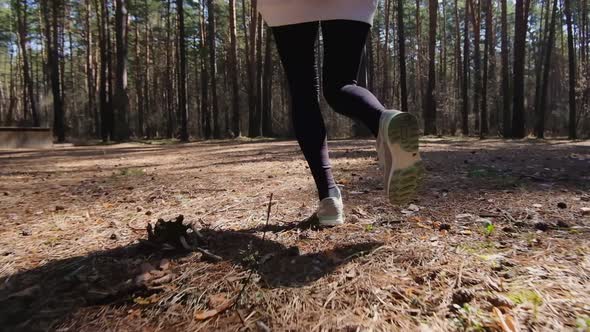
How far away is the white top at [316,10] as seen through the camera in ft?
5.67

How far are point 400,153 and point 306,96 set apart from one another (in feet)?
1.84

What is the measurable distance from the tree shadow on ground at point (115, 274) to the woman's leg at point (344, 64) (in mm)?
584

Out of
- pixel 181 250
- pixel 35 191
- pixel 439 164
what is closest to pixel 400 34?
pixel 439 164

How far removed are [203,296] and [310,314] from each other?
13.2 inches

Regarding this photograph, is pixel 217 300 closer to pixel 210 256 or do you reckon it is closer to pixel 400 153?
pixel 210 256

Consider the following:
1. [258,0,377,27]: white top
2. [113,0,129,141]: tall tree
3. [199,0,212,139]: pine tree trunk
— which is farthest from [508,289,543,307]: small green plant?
[199,0,212,139]: pine tree trunk

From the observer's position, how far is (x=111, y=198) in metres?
2.94

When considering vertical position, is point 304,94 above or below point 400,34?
below

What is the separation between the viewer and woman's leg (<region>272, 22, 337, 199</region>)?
6.08ft

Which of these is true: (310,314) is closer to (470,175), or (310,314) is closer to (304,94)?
(304,94)

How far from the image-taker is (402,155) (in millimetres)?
1537

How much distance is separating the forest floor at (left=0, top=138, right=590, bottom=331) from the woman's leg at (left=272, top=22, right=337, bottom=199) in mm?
285

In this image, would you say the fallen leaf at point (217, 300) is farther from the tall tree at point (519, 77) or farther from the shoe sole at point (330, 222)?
the tall tree at point (519, 77)

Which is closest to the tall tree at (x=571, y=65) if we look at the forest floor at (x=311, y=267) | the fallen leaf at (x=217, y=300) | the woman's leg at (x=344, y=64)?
the forest floor at (x=311, y=267)
